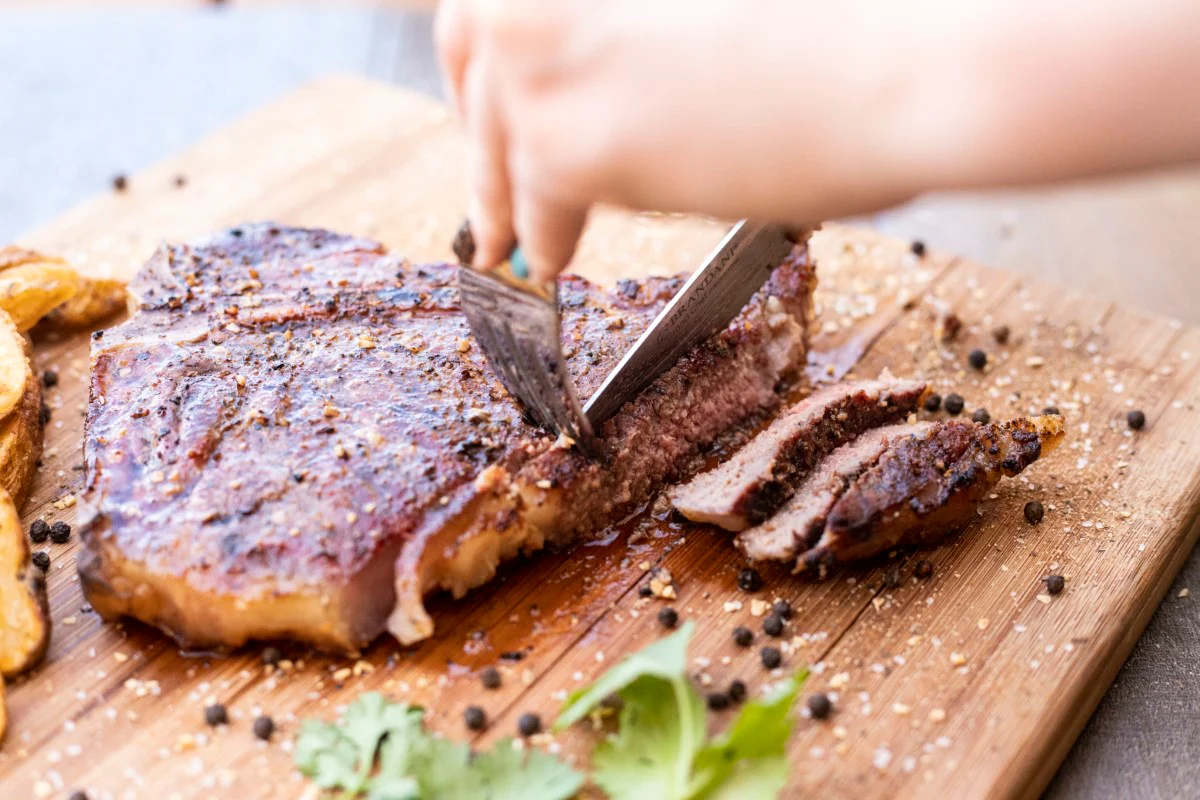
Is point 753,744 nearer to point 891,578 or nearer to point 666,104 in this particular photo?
point 891,578

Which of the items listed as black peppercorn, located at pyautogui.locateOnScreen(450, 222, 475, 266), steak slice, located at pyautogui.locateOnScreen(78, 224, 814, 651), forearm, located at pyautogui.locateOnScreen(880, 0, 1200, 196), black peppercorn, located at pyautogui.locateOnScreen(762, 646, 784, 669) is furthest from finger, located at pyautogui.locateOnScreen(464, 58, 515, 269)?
black peppercorn, located at pyautogui.locateOnScreen(762, 646, 784, 669)

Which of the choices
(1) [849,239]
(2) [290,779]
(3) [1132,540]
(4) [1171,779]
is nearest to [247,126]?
(1) [849,239]

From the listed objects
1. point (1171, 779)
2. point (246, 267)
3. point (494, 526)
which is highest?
point (246, 267)

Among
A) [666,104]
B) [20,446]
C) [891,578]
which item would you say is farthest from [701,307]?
[20,446]

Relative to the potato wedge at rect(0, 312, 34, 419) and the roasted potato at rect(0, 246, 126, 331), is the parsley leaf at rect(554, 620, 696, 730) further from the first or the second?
the roasted potato at rect(0, 246, 126, 331)

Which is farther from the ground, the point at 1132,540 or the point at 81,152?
the point at 81,152

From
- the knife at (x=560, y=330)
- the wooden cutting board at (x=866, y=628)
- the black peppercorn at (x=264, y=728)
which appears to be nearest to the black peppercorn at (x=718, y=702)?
the wooden cutting board at (x=866, y=628)

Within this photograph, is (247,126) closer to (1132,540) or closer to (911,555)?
(911,555)
